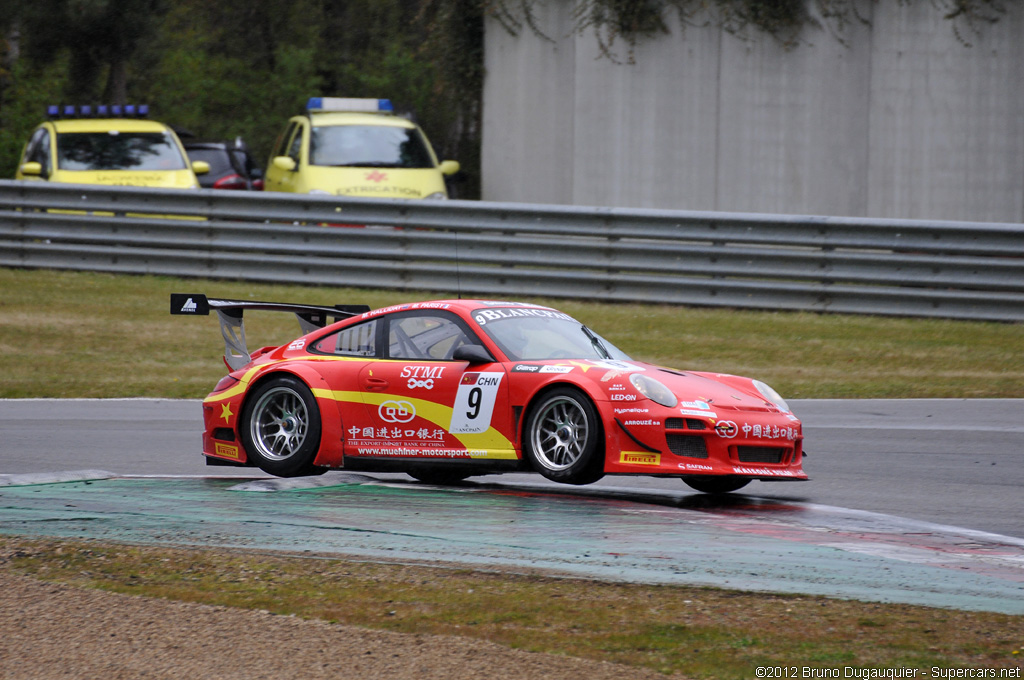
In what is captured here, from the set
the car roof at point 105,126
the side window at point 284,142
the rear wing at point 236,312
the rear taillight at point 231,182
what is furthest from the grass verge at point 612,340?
the rear taillight at point 231,182

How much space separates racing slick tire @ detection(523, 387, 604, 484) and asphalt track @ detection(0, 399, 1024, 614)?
165 mm

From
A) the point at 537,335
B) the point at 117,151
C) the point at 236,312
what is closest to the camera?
the point at 537,335

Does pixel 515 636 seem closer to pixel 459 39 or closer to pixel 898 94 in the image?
pixel 898 94

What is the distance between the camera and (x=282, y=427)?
28.1ft

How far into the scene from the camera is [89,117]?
21.3m

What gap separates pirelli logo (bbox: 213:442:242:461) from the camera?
864cm

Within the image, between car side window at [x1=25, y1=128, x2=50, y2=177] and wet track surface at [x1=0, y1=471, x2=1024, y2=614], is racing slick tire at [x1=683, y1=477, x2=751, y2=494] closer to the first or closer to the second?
wet track surface at [x1=0, y1=471, x2=1024, y2=614]

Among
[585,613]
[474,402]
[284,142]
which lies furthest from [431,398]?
[284,142]

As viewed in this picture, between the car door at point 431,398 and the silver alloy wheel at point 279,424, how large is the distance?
1.41 ft

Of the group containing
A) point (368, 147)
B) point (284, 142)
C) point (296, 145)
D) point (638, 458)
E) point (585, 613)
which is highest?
point (284, 142)

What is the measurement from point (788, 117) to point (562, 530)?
12.7 metres

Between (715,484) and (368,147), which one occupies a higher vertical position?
(368,147)

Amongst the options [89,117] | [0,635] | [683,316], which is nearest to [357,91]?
[89,117]

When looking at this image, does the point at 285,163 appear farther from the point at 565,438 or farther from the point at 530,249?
the point at 565,438
